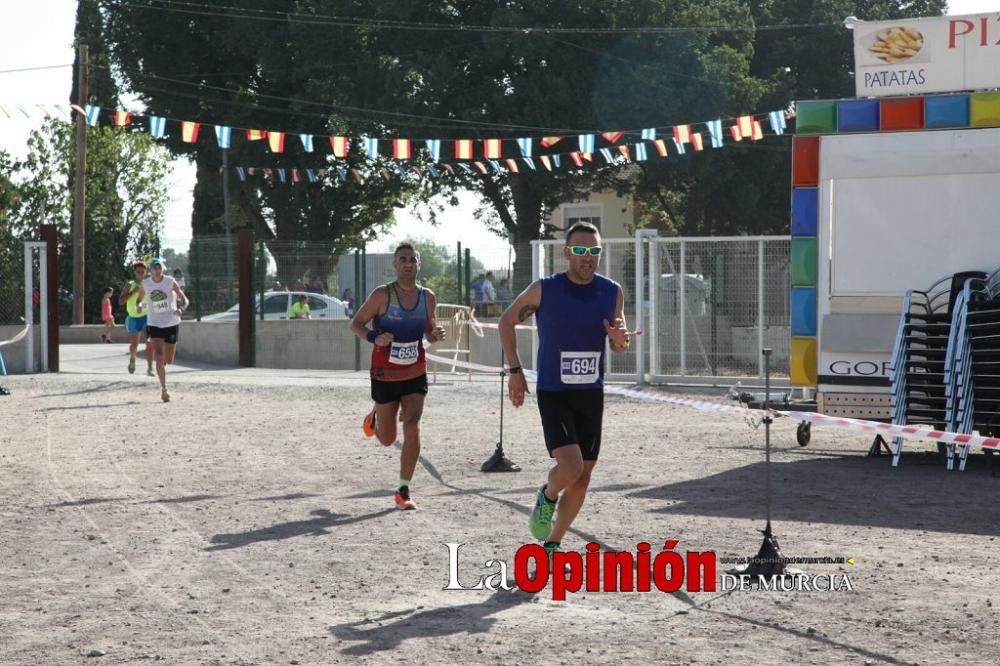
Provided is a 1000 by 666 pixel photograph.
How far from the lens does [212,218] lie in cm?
5419

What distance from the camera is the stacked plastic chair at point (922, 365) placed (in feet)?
41.9

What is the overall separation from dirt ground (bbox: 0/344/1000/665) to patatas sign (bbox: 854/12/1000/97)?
3.43 m

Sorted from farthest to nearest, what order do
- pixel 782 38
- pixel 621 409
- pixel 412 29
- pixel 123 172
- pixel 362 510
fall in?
1. pixel 782 38
2. pixel 123 172
3. pixel 412 29
4. pixel 621 409
5. pixel 362 510

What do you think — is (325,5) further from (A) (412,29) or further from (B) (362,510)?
(B) (362,510)

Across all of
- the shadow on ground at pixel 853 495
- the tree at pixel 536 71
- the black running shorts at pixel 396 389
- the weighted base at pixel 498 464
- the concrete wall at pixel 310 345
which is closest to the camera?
the shadow on ground at pixel 853 495

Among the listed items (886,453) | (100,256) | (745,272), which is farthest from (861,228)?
(100,256)

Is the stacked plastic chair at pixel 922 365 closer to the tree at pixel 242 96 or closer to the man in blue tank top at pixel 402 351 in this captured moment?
the man in blue tank top at pixel 402 351

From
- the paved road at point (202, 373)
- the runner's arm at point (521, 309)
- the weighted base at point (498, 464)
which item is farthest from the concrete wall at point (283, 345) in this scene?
the runner's arm at point (521, 309)

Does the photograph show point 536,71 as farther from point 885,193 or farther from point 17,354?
point 885,193

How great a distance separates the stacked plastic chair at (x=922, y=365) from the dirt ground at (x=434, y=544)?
Result: 502mm

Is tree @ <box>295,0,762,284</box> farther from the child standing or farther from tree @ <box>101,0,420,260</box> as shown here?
the child standing

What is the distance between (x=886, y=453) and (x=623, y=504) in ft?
15.2

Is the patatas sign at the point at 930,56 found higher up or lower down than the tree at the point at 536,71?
lower down

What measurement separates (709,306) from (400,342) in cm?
1166
